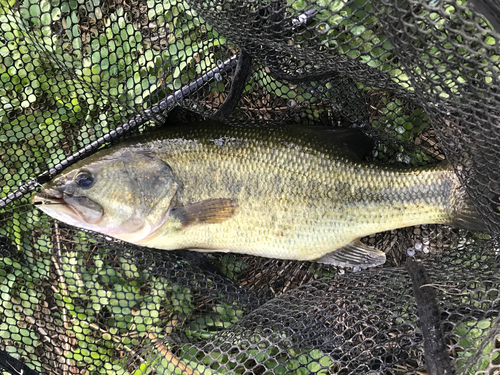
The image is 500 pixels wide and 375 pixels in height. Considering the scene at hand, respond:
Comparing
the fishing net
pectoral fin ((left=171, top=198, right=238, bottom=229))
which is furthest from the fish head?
the fishing net

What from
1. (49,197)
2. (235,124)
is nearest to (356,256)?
(235,124)

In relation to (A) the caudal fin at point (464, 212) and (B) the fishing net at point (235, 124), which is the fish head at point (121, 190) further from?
(A) the caudal fin at point (464, 212)

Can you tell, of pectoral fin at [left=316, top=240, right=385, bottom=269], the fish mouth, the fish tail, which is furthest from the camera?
pectoral fin at [left=316, top=240, right=385, bottom=269]

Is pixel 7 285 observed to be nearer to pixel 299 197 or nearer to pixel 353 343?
pixel 299 197

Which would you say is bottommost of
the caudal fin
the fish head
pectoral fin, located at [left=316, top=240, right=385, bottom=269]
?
pectoral fin, located at [left=316, top=240, right=385, bottom=269]

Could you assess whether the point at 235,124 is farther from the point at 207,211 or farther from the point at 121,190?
the point at 121,190

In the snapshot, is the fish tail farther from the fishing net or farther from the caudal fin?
the fishing net

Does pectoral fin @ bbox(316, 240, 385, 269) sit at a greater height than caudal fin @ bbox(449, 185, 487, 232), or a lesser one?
lesser
